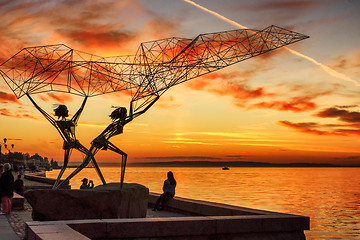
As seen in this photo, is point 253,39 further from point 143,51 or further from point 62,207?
point 62,207

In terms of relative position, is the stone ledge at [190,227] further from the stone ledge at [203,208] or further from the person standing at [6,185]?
the person standing at [6,185]

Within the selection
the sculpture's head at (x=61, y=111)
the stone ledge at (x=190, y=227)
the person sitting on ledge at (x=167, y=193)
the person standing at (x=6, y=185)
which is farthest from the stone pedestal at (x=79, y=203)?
the person sitting on ledge at (x=167, y=193)

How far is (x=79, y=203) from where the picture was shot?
11734 mm

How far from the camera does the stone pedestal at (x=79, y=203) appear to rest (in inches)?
452

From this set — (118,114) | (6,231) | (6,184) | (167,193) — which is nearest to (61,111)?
(118,114)

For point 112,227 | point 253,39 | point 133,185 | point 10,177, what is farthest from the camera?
point 253,39

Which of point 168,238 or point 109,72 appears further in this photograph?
point 109,72

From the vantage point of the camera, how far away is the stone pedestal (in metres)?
11.5

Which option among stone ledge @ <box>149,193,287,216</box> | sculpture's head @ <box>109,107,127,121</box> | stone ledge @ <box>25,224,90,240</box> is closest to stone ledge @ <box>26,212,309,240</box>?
stone ledge @ <box>25,224,90,240</box>

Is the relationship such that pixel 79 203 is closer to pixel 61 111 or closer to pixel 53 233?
pixel 53 233

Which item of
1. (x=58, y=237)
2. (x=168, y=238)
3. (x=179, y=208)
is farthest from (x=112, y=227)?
(x=179, y=208)

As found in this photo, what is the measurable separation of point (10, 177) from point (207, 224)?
23.4 feet

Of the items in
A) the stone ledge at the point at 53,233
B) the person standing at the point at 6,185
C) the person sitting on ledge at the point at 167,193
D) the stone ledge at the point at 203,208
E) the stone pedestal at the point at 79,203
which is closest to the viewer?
the stone ledge at the point at 53,233

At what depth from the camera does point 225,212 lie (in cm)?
1352
